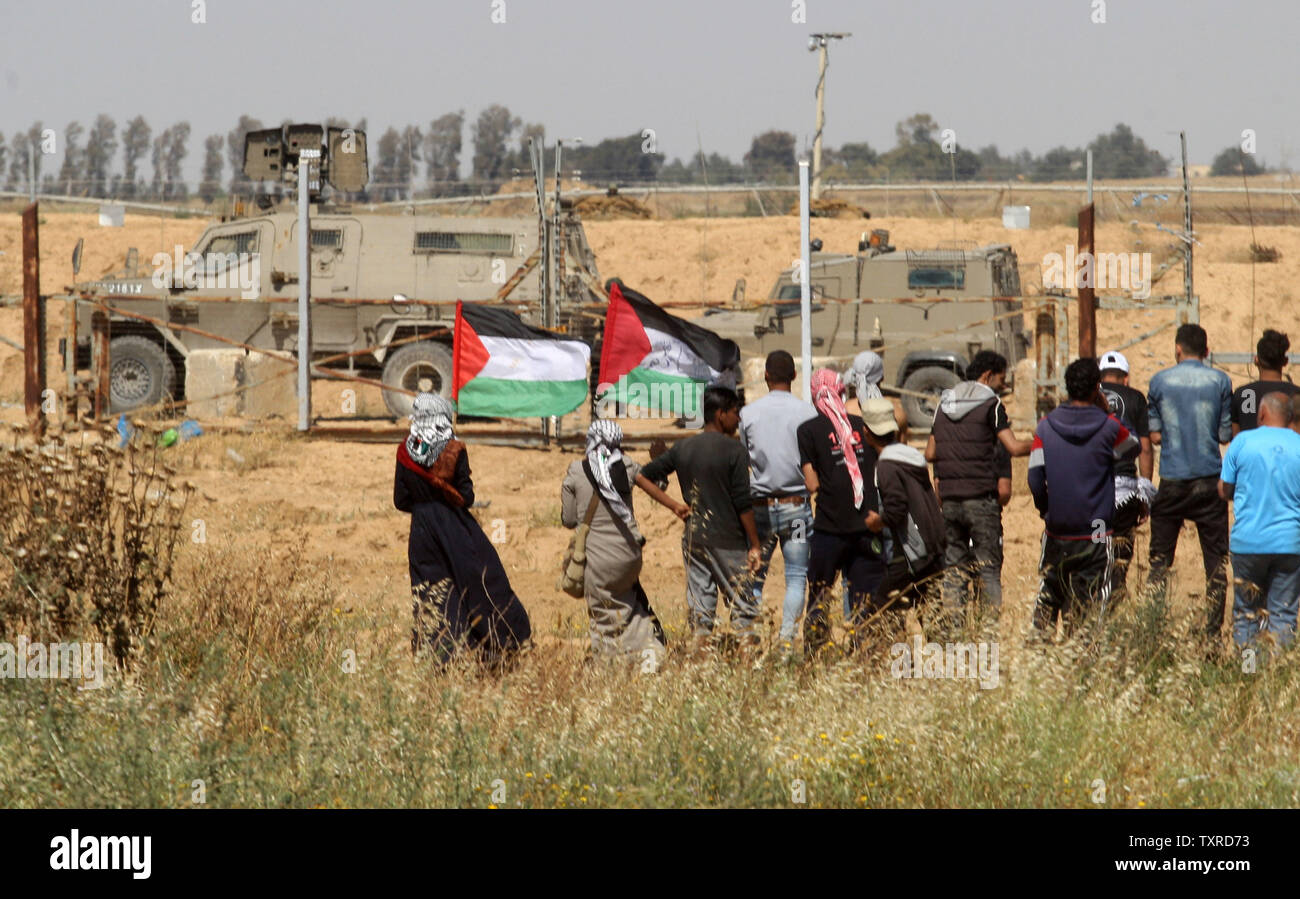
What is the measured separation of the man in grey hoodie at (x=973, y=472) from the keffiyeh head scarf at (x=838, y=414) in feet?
1.43

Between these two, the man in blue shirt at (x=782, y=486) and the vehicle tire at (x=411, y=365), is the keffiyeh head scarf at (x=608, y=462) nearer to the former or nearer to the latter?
the man in blue shirt at (x=782, y=486)

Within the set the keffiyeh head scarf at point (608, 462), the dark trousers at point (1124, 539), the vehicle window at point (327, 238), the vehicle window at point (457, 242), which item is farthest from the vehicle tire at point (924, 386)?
the keffiyeh head scarf at point (608, 462)

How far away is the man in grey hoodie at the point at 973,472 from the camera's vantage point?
7.05 meters

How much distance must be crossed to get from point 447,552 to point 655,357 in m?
5.21

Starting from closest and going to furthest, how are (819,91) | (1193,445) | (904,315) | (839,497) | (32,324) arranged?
(839,497), (1193,445), (32,324), (904,315), (819,91)

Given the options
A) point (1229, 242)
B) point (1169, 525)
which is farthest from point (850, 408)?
point (1229, 242)

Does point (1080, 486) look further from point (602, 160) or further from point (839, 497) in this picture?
point (602, 160)

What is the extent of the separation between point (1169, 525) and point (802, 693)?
8.94ft

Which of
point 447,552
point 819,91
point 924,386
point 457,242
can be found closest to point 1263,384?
point 447,552

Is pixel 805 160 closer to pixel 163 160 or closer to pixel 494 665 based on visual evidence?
pixel 494 665

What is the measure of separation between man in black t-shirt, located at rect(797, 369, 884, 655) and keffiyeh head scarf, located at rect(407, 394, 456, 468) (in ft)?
5.88

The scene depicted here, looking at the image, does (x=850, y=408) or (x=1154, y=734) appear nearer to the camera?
(x=1154, y=734)

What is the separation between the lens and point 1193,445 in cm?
741

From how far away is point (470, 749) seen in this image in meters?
5.13
